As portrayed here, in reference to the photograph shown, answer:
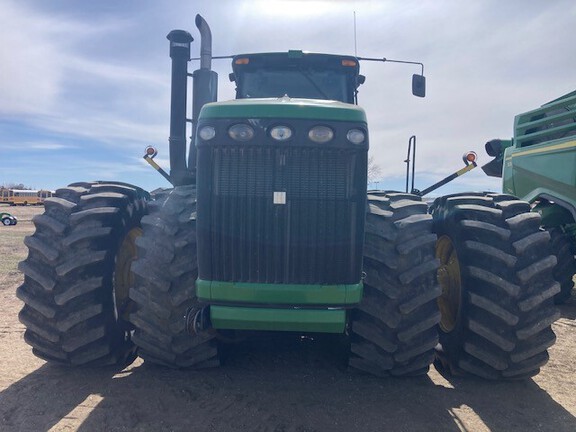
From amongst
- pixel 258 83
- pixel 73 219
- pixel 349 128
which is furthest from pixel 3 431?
pixel 258 83

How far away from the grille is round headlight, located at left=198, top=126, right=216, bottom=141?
0.10m

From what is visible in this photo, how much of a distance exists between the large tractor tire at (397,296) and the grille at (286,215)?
0.27 metres

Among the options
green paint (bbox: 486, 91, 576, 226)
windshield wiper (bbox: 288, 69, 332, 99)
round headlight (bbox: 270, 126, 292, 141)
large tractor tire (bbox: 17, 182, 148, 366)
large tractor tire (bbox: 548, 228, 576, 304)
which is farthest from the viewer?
large tractor tire (bbox: 548, 228, 576, 304)

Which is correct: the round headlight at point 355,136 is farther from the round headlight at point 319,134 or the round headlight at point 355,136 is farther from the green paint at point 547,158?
the green paint at point 547,158

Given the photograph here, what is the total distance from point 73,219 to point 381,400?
2769 mm

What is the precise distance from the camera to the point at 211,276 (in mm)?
3287

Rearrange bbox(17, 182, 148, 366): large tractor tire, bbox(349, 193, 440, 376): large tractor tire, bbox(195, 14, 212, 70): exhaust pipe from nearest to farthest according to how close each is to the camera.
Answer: bbox(349, 193, 440, 376): large tractor tire → bbox(17, 182, 148, 366): large tractor tire → bbox(195, 14, 212, 70): exhaust pipe

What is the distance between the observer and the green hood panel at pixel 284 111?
319 cm

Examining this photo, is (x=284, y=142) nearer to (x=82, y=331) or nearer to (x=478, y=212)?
(x=478, y=212)

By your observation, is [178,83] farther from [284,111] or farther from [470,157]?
[470,157]

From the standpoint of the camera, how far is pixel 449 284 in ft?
14.5

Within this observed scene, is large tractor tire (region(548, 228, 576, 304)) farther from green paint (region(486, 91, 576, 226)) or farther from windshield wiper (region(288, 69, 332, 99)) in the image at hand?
windshield wiper (region(288, 69, 332, 99))

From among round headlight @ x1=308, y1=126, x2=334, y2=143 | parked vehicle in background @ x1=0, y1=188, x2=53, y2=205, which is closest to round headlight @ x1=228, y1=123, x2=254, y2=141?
round headlight @ x1=308, y1=126, x2=334, y2=143

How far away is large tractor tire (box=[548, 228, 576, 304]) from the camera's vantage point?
22.3 feet
